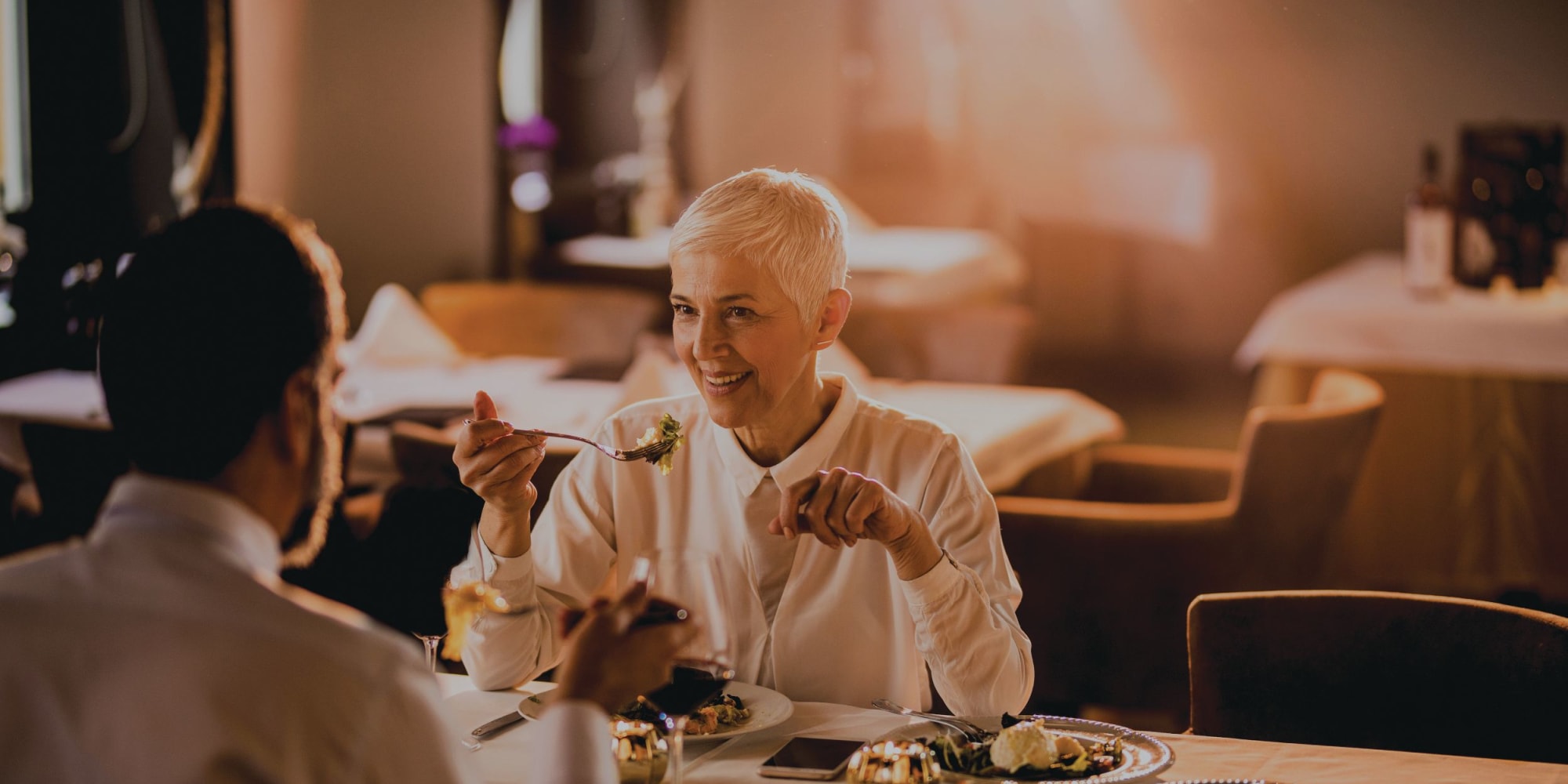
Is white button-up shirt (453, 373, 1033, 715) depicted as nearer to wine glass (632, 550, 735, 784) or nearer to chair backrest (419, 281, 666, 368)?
wine glass (632, 550, 735, 784)

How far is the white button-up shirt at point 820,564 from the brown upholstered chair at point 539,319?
3.15 m

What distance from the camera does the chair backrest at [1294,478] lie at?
297cm

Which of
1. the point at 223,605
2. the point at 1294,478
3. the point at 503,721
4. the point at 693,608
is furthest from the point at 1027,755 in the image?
the point at 1294,478

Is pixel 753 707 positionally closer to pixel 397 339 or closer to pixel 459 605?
pixel 459 605

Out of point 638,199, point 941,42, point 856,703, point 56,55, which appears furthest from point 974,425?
point 941,42

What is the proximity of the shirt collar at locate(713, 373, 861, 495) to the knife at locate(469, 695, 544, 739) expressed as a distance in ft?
1.38

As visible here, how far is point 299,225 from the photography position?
3.22 ft

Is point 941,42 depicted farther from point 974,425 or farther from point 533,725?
point 533,725

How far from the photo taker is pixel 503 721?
1.50 meters

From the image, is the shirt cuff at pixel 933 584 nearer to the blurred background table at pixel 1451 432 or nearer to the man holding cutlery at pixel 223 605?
the man holding cutlery at pixel 223 605

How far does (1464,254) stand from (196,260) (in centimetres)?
411

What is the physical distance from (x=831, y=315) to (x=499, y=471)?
0.50 meters

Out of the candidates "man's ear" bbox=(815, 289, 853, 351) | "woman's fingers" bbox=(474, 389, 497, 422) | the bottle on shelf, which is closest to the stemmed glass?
"woman's fingers" bbox=(474, 389, 497, 422)

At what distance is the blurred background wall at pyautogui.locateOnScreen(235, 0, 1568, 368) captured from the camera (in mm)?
5566
